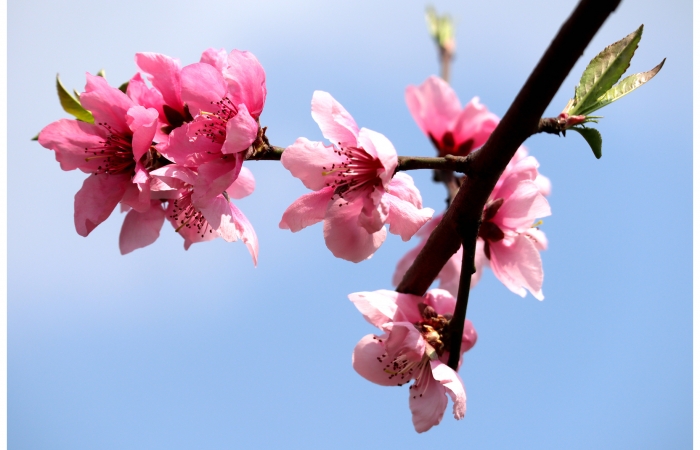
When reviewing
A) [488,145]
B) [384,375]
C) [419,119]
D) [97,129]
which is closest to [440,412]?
[384,375]

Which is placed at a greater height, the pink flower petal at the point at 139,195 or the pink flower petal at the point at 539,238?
the pink flower petal at the point at 539,238

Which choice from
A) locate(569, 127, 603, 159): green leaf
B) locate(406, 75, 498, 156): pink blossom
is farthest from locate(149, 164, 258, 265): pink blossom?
locate(406, 75, 498, 156): pink blossom

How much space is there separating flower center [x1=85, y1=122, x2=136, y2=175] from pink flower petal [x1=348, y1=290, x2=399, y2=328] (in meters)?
0.63

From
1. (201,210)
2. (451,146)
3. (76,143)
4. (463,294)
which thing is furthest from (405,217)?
(451,146)

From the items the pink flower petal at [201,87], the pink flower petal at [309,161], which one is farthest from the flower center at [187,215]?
the pink flower petal at [309,161]

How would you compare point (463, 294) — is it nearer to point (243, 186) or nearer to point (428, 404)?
point (428, 404)

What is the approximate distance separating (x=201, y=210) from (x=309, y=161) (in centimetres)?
27

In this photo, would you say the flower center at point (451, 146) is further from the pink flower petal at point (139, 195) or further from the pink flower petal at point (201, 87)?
the pink flower petal at point (139, 195)

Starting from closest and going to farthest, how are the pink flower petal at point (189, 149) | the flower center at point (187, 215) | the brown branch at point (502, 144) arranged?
1. the brown branch at point (502, 144)
2. the pink flower petal at point (189, 149)
3. the flower center at point (187, 215)

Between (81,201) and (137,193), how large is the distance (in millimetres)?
124

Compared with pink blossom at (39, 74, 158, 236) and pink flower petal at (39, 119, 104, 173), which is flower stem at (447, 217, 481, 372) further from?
pink flower petal at (39, 119, 104, 173)

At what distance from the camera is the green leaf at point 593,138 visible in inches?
47.2

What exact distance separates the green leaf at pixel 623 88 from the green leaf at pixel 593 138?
6 centimetres

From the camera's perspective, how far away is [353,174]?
1.26 metres
